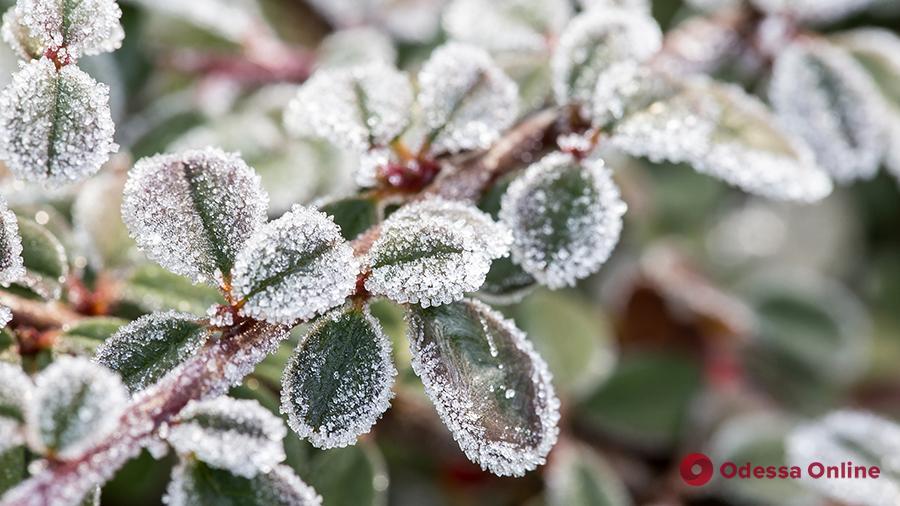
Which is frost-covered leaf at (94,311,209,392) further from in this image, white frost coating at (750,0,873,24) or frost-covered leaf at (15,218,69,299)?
white frost coating at (750,0,873,24)

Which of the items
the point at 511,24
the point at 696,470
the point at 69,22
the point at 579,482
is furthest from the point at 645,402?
the point at 69,22

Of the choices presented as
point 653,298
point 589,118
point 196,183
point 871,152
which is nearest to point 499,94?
point 589,118

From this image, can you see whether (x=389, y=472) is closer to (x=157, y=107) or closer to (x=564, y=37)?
(x=157, y=107)

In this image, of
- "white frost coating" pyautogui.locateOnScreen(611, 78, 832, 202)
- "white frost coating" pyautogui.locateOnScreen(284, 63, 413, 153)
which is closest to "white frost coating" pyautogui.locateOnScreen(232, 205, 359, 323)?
"white frost coating" pyautogui.locateOnScreen(284, 63, 413, 153)

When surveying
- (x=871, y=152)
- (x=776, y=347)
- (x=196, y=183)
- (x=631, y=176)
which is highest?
(x=196, y=183)

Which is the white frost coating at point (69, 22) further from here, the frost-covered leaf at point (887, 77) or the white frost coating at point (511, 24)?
the frost-covered leaf at point (887, 77)

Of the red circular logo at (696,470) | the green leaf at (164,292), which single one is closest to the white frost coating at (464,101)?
the green leaf at (164,292)

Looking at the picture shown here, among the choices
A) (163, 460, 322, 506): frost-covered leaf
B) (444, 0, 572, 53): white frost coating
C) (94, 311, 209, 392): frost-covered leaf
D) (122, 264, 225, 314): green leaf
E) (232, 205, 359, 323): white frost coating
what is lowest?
(122, 264, 225, 314): green leaf
